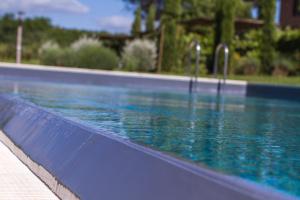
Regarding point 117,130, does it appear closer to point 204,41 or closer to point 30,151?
point 30,151

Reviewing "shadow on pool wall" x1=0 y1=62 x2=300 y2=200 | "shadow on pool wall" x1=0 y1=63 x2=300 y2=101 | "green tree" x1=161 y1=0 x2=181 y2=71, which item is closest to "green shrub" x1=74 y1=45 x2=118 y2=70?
"green tree" x1=161 y1=0 x2=181 y2=71

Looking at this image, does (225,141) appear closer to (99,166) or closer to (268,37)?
(99,166)

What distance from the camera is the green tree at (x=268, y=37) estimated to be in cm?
2397

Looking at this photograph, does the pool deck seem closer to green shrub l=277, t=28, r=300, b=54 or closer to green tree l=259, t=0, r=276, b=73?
green tree l=259, t=0, r=276, b=73

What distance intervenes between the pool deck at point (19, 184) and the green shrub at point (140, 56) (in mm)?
19492

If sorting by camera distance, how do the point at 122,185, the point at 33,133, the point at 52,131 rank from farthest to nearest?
1. the point at 33,133
2. the point at 52,131
3. the point at 122,185

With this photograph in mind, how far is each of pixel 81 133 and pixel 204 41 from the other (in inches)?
895

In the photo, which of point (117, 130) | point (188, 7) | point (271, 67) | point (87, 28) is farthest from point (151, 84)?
point (188, 7)

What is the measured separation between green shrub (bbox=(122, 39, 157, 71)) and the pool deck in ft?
63.9

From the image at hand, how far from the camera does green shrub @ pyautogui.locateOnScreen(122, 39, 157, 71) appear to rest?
24.6 meters

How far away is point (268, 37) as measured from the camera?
24469 mm

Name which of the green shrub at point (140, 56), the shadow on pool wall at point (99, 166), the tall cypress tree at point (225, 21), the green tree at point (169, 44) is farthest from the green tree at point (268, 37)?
the shadow on pool wall at point (99, 166)

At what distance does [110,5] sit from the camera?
145 feet

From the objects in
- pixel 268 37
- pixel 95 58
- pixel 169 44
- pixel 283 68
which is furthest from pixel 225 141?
pixel 268 37
